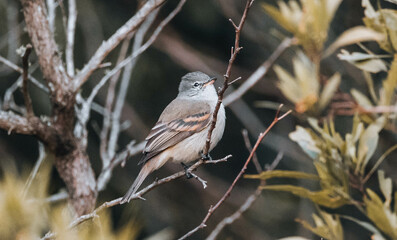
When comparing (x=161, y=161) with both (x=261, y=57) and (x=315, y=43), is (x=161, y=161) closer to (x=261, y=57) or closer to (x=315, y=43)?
(x=315, y=43)

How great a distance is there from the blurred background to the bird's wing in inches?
71.2

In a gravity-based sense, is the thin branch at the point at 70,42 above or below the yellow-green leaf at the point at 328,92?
above

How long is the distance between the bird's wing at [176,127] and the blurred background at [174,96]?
181 cm

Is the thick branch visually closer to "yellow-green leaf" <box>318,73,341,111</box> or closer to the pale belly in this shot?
the pale belly

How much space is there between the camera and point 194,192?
7.03 m

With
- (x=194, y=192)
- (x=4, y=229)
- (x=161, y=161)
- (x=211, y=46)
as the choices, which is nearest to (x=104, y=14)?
(x=211, y=46)

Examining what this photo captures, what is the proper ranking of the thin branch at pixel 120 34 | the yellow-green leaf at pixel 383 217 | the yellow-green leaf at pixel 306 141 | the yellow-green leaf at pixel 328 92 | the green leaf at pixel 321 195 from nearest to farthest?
the yellow-green leaf at pixel 383 217 < the green leaf at pixel 321 195 < the yellow-green leaf at pixel 306 141 < the yellow-green leaf at pixel 328 92 < the thin branch at pixel 120 34

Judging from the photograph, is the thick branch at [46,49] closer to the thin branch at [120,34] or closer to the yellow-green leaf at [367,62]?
the thin branch at [120,34]

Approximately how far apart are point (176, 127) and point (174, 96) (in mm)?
2569

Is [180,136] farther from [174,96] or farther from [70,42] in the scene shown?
[174,96]

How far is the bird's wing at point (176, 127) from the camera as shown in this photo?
159 inches

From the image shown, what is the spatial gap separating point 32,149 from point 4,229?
571cm

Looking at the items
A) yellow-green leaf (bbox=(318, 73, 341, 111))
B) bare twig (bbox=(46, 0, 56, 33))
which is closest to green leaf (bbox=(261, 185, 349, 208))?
yellow-green leaf (bbox=(318, 73, 341, 111))

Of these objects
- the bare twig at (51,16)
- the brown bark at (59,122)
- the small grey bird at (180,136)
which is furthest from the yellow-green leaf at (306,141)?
the bare twig at (51,16)
